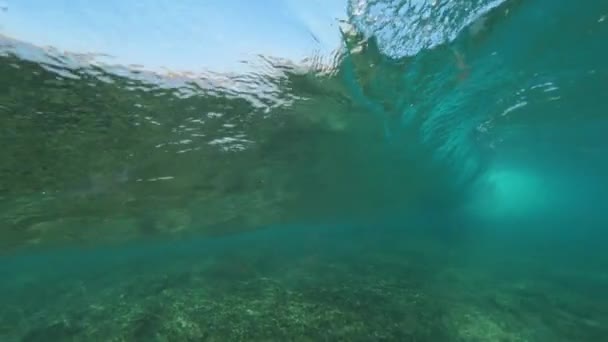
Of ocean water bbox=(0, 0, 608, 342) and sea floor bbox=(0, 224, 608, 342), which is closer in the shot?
ocean water bbox=(0, 0, 608, 342)

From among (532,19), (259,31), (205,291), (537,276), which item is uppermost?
(532,19)

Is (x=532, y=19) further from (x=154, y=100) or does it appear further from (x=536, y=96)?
(x=154, y=100)

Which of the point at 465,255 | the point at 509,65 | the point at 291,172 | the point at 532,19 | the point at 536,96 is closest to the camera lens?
the point at 532,19

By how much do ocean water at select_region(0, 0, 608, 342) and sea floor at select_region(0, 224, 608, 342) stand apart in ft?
0.40

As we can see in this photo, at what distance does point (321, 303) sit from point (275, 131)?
9.79 metres

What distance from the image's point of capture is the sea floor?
13.5 metres

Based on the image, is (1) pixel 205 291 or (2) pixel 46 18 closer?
(2) pixel 46 18

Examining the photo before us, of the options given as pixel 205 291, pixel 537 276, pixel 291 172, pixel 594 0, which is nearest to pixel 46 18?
pixel 205 291

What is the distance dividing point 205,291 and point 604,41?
22.6 m

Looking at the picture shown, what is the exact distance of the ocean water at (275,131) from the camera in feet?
38.9

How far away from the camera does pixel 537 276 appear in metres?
23.4

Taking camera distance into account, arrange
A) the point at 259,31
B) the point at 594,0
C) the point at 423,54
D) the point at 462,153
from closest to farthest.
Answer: the point at 259,31
the point at 594,0
the point at 423,54
the point at 462,153

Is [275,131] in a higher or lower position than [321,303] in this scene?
higher

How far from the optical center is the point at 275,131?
20.8 m
